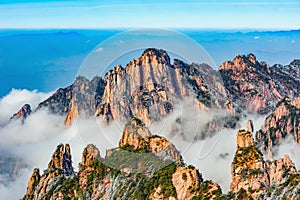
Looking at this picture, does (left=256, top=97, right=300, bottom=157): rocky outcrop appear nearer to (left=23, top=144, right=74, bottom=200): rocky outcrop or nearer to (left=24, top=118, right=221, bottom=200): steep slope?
(left=23, top=144, right=74, bottom=200): rocky outcrop

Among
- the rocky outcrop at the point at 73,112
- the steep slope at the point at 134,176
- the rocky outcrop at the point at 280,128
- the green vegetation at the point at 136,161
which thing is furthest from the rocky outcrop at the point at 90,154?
the rocky outcrop at the point at 280,128

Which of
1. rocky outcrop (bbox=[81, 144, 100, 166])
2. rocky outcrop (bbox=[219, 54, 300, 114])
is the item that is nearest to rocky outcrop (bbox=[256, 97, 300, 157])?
rocky outcrop (bbox=[219, 54, 300, 114])

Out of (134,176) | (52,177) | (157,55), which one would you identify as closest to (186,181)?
(134,176)

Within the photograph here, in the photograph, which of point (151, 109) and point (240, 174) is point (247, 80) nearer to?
point (151, 109)

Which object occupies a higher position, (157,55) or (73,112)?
(73,112)

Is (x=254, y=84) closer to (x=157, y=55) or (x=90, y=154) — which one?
(x=157, y=55)

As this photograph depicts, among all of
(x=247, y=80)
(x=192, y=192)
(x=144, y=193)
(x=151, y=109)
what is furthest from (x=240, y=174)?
(x=247, y=80)

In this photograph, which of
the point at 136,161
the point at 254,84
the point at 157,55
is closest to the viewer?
the point at 136,161
